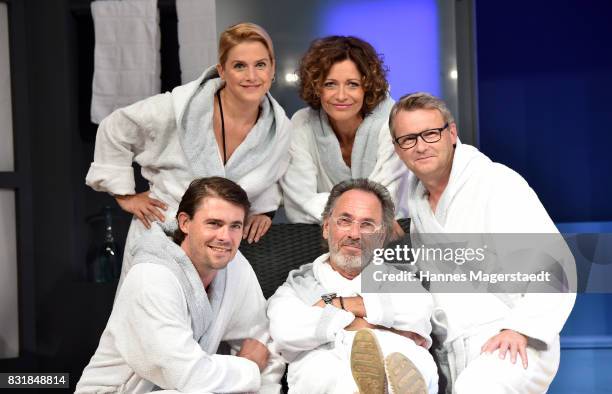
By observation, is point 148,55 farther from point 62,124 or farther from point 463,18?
point 463,18

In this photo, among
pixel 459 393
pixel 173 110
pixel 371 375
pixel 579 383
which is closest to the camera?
pixel 371 375

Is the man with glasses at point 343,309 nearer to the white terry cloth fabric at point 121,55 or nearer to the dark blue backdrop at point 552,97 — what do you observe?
the white terry cloth fabric at point 121,55

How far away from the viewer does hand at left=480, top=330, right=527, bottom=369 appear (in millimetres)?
1867

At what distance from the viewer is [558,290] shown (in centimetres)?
193

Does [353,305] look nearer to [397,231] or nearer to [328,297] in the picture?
[328,297]

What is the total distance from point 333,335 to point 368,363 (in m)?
0.31

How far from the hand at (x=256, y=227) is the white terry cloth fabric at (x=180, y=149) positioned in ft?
0.22

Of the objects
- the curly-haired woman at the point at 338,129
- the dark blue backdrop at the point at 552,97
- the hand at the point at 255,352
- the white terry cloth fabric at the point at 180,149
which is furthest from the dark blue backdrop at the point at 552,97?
the hand at the point at 255,352

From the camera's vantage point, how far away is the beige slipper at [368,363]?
166 centimetres

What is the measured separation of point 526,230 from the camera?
1975 millimetres

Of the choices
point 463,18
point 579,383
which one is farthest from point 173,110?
point 579,383

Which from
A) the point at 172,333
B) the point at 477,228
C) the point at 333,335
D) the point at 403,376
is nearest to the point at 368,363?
the point at 403,376

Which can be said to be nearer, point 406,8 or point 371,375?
point 371,375

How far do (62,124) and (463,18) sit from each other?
163 cm
